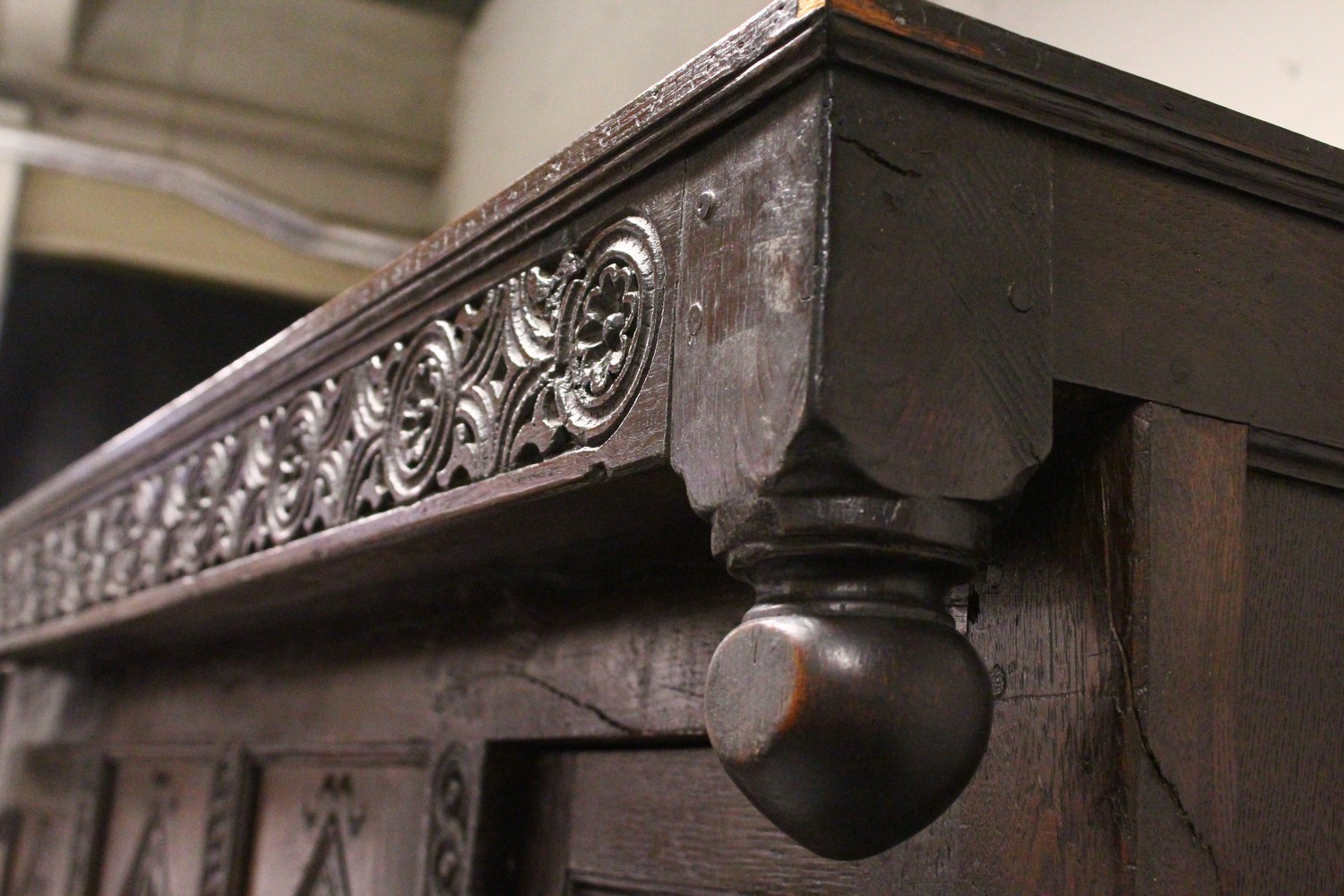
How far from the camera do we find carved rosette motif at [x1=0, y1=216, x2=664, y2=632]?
77cm

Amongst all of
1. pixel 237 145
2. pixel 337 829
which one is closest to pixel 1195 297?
pixel 337 829

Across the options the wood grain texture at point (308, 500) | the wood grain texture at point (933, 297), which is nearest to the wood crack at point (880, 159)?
the wood grain texture at point (933, 297)

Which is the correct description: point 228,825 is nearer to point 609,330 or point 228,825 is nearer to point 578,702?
Answer: point 578,702

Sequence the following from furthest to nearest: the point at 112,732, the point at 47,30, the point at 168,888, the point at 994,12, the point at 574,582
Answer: the point at 47,30 < the point at 112,732 < the point at 168,888 < the point at 994,12 < the point at 574,582

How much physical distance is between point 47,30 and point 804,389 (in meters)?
3.07

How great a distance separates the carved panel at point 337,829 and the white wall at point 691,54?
2.92 ft

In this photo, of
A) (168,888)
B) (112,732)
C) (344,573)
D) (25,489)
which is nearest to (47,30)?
(25,489)

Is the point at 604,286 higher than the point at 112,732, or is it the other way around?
the point at 604,286

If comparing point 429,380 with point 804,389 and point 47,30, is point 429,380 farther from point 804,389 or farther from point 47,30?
point 47,30

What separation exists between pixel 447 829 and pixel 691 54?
1.24m

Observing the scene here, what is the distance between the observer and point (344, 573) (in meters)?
1.18

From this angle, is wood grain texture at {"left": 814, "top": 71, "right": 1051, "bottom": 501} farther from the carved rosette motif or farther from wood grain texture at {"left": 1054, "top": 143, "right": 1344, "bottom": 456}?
the carved rosette motif

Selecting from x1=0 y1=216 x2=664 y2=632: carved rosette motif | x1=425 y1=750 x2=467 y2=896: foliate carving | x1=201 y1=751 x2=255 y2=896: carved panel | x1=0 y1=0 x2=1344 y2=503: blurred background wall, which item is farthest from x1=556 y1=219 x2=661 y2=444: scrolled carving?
x1=0 y1=0 x2=1344 y2=503: blurred background wall

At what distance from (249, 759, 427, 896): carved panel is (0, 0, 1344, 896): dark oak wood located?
11.6 inches
